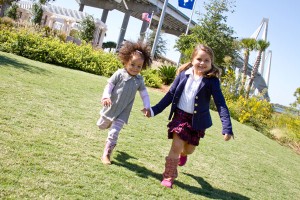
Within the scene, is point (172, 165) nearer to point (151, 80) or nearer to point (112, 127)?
point (112, 127)

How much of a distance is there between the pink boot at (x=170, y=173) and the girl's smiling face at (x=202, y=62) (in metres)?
1.00

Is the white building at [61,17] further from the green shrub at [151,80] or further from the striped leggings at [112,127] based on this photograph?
the striped leggings at [112,127]

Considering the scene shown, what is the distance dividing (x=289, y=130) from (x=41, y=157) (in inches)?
486

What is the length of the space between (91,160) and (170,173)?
32.0 inches

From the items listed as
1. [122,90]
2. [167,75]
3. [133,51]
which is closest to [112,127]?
[122,90]

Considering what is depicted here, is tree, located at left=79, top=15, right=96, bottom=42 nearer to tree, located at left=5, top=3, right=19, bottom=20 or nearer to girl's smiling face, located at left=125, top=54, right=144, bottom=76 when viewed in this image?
tree, located at left=5, top=3, right=19, bottom=20

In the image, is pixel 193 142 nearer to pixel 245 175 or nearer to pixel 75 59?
pixel 245 175

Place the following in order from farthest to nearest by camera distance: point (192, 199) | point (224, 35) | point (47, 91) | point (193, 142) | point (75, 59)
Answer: point (224, 35) → point (75, 59) → point (47, 91) → point (193, 142) → point (192, 199)

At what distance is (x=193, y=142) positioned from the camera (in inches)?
139

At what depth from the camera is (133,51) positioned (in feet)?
12.1

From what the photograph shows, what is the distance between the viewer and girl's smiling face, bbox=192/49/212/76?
11.7 ft

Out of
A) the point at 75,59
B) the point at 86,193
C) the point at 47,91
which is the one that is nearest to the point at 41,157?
the point at 86,193

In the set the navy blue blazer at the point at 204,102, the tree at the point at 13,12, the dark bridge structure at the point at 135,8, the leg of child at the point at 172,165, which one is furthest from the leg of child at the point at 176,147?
the dark bridge structure at the point at 135,8

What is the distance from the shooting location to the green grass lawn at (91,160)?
2652 mm
